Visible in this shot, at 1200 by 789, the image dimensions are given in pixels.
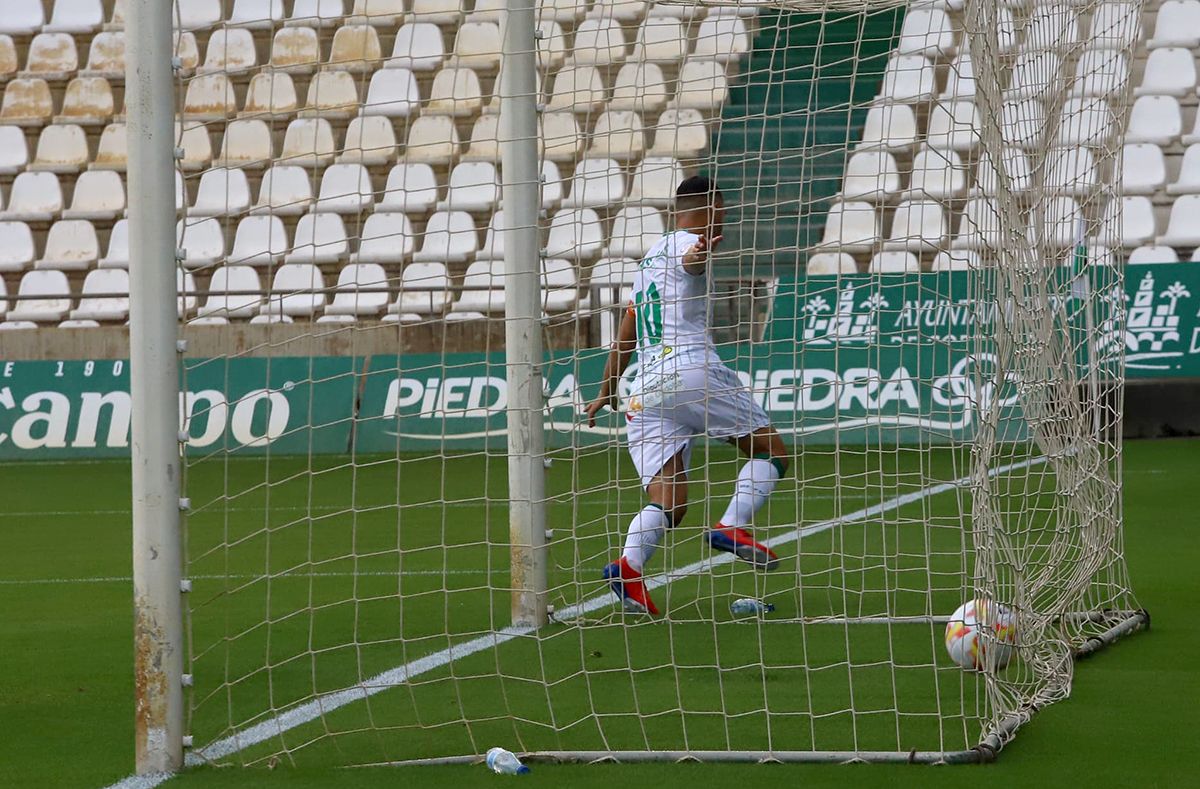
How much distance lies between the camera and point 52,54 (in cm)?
1919

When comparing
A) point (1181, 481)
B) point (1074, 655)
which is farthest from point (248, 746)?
point (1181, 481)

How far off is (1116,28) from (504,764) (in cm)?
379

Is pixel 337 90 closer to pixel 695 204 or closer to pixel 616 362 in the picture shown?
pixel 616 362

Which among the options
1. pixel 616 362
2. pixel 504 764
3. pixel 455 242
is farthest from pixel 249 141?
pixel 504 764

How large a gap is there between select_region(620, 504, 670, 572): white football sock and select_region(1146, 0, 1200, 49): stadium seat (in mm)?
13268

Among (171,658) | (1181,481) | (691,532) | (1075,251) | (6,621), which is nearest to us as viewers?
(171,658)

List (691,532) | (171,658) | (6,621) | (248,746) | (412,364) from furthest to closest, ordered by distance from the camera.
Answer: (412,364), (691,532), (6,621), (248,746), (171,658)

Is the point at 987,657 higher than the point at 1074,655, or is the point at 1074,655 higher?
the point at 987,657

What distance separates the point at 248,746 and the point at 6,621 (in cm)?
269

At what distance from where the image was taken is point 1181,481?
10406 mm

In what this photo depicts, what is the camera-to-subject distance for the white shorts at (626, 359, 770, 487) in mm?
5613

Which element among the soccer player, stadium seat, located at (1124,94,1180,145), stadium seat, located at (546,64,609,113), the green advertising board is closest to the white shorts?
the soccer player

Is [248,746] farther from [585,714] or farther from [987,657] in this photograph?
[987,657]

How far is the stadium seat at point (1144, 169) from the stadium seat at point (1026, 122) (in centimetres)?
1086
